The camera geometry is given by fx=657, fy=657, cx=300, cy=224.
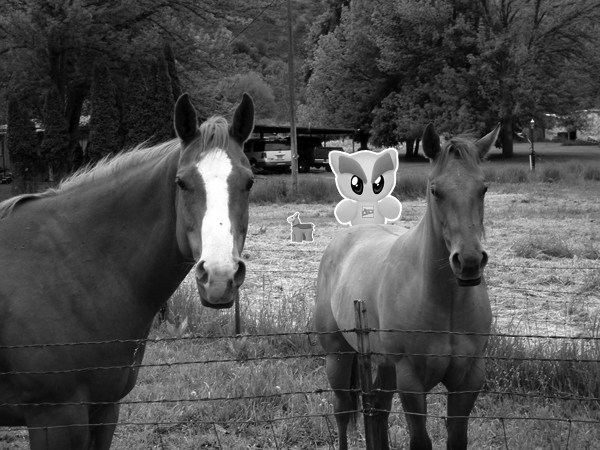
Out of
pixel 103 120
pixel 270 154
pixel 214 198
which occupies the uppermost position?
pixel 103 120

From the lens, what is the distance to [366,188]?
21.0 ft

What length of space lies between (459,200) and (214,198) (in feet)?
4.78

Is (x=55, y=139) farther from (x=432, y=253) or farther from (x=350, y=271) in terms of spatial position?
(x=432, y=253)

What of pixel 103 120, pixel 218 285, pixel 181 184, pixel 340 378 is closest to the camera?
pixel 218 285

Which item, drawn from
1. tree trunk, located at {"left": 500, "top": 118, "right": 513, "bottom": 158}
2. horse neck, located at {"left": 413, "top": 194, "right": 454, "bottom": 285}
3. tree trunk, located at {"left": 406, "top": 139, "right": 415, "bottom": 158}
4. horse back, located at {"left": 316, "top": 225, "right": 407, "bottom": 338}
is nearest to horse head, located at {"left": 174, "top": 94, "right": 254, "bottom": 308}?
horse neck, located at {"left": 413, "top": 194, "right": 454, "bottom": 285}

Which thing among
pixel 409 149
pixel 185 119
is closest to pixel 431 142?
pixel 185 119

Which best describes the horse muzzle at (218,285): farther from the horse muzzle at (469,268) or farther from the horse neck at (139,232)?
the horse muzzle at (469,268)

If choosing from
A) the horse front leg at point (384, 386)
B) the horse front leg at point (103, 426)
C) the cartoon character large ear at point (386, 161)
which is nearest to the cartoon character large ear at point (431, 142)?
the horse front leg at point (384, 386)

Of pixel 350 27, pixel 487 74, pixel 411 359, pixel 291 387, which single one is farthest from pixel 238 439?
pixel 350 27

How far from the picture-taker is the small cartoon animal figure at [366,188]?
6379 mm

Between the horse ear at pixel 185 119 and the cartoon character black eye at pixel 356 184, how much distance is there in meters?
3.59

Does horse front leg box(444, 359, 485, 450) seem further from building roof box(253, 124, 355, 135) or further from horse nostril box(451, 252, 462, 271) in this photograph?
building roof box(253, 124, 355, 135)

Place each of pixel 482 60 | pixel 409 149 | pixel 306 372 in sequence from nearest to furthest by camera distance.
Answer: pixel 306 372
pixel 482 60
pixel 409 149

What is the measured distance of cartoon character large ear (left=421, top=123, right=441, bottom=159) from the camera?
3.80m
